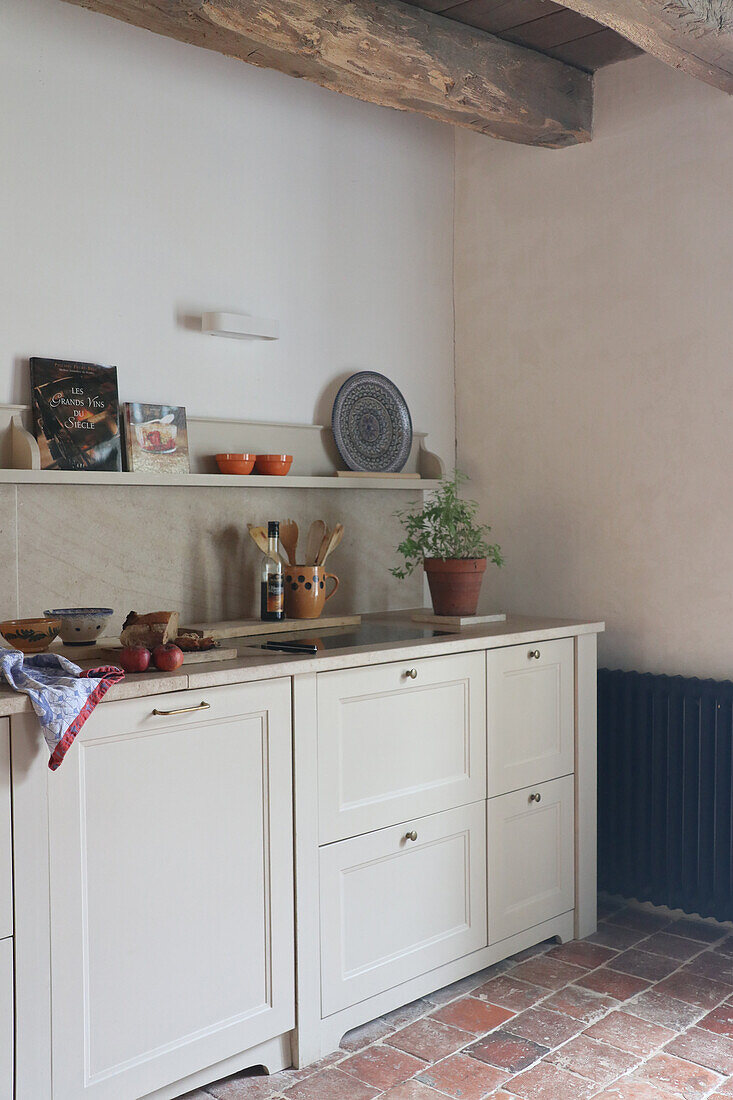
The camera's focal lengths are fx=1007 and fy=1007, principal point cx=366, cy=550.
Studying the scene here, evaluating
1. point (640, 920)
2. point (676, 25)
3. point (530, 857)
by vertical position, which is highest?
point (676, 25)

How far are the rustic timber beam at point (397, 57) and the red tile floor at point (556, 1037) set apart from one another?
2.37 metres

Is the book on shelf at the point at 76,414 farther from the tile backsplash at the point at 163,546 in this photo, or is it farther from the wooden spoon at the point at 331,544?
the wooden spoon at the point at 331,544

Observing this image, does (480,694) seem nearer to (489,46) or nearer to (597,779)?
(597,779)

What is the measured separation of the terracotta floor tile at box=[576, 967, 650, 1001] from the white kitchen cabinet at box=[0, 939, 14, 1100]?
4.82ft

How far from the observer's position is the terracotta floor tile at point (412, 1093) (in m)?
2.07

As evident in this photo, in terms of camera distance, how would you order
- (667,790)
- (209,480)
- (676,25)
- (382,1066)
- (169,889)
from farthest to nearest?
(667,790), (209,480), (676,25), (382,1066), (169,889)

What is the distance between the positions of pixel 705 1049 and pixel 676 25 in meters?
2.33

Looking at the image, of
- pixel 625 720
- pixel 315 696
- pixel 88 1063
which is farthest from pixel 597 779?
pixel 88 1063

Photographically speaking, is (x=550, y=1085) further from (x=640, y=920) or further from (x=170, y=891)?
(x=640, y=920)

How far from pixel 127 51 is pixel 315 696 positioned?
173 cm

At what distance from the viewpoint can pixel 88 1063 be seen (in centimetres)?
186

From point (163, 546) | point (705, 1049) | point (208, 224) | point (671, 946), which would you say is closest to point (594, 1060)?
point (705, 1049)

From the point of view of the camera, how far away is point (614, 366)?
3.16 metres

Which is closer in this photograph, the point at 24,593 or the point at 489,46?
the point at 24,593
